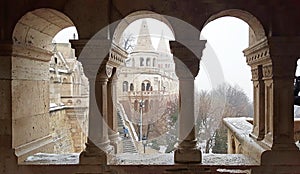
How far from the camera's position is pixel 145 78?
6.90 metres

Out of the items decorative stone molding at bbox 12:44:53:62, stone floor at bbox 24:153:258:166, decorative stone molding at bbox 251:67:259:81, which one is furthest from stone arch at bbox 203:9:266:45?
decorative stone molding at bbox 12:44:53:62

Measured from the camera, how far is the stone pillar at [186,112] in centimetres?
313

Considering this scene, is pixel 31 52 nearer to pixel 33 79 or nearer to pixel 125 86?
pixel 33 79

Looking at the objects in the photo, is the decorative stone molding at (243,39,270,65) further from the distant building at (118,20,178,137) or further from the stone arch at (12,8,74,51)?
the distant building at (118,20,178,137)

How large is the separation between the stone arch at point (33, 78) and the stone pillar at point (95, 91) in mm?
474

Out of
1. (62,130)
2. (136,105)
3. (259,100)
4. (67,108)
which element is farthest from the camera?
(136,105)

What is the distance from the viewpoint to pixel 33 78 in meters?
3.72

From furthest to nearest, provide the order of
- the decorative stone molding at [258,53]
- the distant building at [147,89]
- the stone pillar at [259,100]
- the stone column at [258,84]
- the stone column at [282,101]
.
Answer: the distant building at [147,89]
the stone pillar at [259,100]
the stone column at [258,84]
the decorative stone molding at [258,53]
the stone column at [282,101]

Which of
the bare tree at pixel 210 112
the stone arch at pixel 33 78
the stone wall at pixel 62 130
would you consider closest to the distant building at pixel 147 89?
the bare tree at pixel 210 112

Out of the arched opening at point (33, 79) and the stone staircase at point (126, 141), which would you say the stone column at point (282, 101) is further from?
the stone staircase at point (126, 141)

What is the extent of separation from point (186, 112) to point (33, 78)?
5.90ft

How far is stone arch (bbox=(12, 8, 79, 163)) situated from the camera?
10.8 feet

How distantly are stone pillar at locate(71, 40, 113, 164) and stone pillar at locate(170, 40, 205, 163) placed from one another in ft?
2.29

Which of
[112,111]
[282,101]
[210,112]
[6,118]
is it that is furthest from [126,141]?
[282,101]
